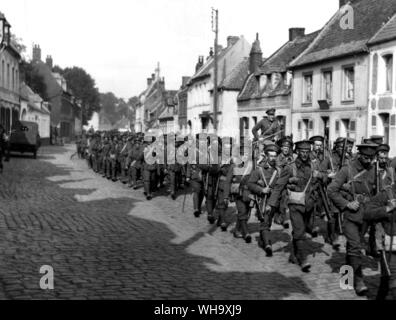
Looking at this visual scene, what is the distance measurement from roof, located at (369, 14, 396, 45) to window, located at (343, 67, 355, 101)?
7.79 ft

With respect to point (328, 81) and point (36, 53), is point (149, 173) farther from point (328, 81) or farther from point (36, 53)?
point (36, 53)

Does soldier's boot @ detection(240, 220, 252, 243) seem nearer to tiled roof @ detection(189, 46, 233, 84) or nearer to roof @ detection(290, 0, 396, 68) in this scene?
roof @ detection(290, 0, 396, 68)

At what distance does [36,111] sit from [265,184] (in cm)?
4997

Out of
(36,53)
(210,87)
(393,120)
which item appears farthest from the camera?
(36,53)

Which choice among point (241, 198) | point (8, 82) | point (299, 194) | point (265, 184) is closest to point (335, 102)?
point (241, 198)

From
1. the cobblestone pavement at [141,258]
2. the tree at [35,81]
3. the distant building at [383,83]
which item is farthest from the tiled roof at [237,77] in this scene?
the tree at [35,81]

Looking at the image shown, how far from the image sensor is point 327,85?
28.8m

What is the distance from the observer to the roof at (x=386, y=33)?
2348 centimetres

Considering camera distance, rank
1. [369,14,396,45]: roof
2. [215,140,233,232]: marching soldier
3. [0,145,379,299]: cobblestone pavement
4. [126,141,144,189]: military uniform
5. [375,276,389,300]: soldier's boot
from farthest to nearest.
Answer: [369,14,396,45]: roof, [126,141,144,189]: military uniform, [215,140,233,232]: marching soldier, [0,145,379,299]: cobblestone pavement, [375,276,389,300]: soldier's boot

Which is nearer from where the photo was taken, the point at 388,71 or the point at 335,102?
the point at 388,71

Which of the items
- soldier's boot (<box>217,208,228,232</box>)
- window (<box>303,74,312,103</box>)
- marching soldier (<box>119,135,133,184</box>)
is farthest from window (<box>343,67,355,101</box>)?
soldier's boot (<box>217,208,228,232</box>)

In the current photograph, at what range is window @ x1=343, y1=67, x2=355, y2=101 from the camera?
1050 inches

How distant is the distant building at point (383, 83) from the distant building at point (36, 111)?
3251cm
